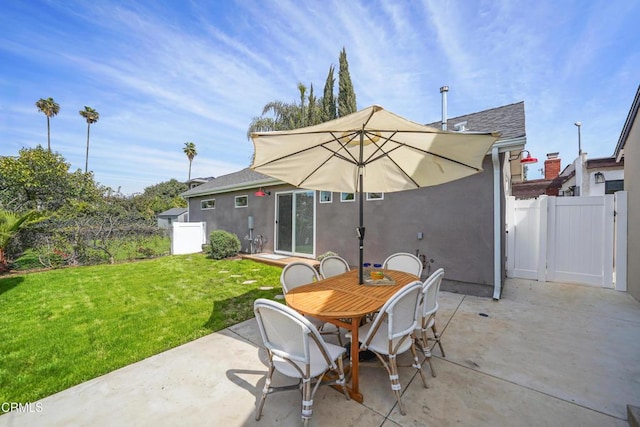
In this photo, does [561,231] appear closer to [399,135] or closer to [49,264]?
[399,135]

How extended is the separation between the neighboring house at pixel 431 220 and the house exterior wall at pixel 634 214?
6.04ft

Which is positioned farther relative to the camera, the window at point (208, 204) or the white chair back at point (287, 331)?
the window at point (208, 204)

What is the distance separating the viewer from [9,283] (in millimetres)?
5957

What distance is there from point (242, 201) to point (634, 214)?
10815 millimetres

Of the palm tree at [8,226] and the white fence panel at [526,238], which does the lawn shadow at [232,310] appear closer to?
the white fence panel at [526,238]

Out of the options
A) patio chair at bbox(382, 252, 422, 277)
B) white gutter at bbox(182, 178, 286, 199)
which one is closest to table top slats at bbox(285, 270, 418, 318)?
patio chair at bbox(382, 252, 422, 277)

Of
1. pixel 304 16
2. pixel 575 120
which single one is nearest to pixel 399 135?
pixel 304 16

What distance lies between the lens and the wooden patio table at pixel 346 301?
2.11 metres

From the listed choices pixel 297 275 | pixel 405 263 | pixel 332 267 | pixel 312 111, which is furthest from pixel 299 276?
pixel 312 111

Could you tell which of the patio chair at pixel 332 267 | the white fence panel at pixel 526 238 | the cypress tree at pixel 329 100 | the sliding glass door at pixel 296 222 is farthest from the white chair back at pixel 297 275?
the cypress tree at pixel 329 100

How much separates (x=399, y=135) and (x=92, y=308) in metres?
5.70

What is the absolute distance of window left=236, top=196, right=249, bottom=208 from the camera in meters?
10.3

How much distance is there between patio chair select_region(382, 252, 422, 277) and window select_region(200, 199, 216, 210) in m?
10.2

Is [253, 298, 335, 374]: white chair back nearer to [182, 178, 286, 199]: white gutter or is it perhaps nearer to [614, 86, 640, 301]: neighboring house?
[614, 86, 640, 301]: neighboring house
